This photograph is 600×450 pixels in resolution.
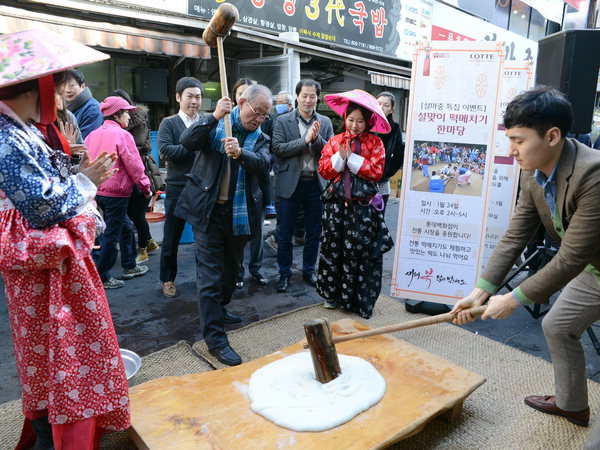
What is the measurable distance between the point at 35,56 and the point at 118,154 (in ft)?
7.80

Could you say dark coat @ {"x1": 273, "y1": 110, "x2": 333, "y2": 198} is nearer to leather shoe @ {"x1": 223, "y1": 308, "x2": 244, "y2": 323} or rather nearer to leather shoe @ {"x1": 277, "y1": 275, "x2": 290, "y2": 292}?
leather shoe @ {"x1": 277, "y1": 275, "x2": 290, "y2": 292}

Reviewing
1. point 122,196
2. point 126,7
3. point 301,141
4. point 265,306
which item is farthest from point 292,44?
point 265,306

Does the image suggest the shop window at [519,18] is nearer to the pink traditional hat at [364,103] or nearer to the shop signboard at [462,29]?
the shop signboard at [462,29]

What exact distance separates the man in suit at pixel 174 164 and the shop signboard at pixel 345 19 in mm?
2944

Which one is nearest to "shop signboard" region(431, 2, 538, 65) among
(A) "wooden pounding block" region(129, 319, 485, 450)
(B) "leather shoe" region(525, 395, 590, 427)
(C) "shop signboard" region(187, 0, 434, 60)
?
(C) "shop signboard" region(187, 0, 434, 60)

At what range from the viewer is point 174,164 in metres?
3.97

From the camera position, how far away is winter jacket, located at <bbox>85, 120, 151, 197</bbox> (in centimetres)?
383

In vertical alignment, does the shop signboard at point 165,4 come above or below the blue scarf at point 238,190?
above

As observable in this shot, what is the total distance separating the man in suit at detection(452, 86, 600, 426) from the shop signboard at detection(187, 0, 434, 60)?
5572 millimetres

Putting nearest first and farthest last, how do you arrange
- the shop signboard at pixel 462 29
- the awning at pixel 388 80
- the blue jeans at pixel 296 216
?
the blue jeans at pixel 296 216
the awning at pixel 388 80
the shop signboard at pixel 462 29

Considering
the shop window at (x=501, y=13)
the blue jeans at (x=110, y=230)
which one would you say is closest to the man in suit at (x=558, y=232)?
the blue jeans at (x=110, y=230)

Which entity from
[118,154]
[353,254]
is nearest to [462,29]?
[353,254]

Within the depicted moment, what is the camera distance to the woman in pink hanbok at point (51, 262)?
159 cm

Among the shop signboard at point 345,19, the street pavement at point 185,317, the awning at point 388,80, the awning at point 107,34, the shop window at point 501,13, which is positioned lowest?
the street pavement at point 185,317
